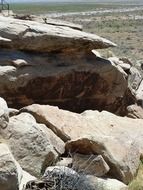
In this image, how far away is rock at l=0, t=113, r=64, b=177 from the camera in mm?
10734

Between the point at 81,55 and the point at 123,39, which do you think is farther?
the point at 123,39

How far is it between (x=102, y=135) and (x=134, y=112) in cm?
433

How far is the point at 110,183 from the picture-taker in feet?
37.2

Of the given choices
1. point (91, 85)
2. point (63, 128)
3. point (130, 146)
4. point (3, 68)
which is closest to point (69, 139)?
point (63, 128)

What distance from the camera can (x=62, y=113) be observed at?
13.6 metres

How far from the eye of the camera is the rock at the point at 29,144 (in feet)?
35.2

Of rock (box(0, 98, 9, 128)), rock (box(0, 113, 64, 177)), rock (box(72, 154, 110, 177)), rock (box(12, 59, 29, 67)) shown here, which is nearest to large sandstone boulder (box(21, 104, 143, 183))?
rock (box(72, 154, 110, 177))

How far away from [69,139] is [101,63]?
4.34 metres

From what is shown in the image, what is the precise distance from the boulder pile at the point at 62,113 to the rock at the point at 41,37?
0.03 metres

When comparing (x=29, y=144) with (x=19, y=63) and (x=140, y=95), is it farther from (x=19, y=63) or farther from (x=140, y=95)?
(x=140, y=95)

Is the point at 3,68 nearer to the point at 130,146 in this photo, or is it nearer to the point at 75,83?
the point at 75,83

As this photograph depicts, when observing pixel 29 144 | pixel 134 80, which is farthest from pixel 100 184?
pixel 134 80

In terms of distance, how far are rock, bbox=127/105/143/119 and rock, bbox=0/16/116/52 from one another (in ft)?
8.45

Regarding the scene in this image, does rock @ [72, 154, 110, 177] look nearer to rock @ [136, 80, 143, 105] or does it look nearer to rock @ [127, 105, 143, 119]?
rock @ [127, 105, 143, 119]
